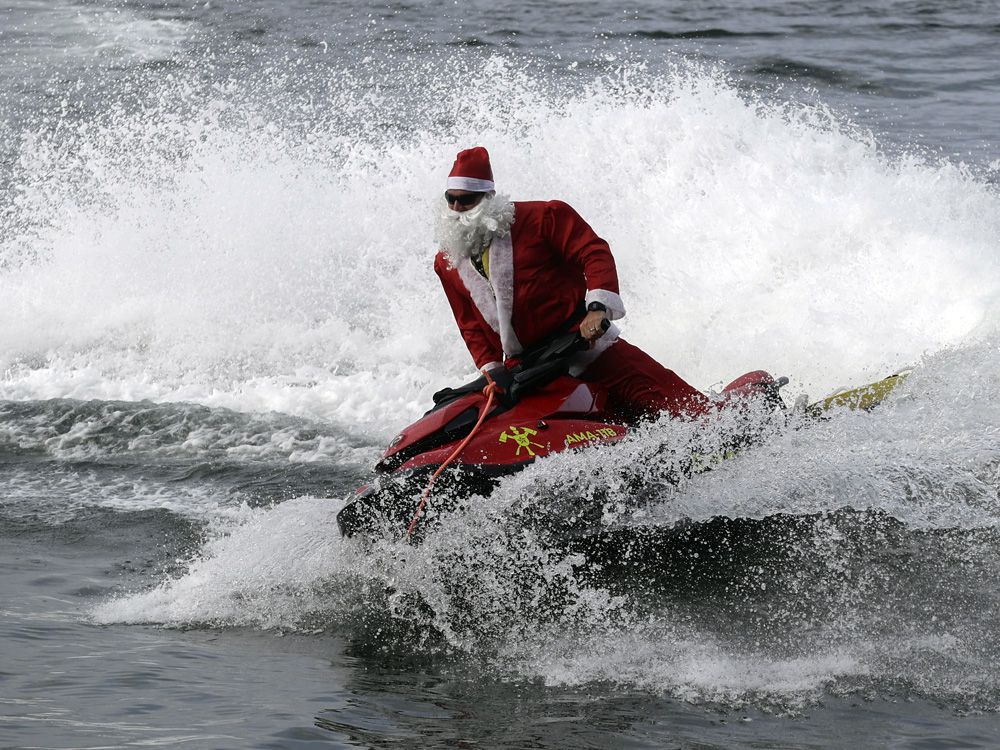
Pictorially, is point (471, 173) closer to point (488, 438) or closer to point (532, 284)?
point (532, 284)

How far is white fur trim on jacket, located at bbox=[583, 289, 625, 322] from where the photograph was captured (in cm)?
508

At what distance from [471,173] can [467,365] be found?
482cm

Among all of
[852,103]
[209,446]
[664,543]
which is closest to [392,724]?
[664,543]

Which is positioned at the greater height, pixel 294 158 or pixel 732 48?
pixel 732 48

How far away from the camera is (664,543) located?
5.06 metres

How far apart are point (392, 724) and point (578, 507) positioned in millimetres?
1208

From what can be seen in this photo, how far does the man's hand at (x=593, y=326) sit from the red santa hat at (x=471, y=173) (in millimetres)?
683

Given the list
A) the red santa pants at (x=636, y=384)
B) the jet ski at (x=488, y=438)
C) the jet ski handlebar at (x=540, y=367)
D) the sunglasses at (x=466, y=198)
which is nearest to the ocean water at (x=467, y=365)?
the jet ski at (x=488, y=438)

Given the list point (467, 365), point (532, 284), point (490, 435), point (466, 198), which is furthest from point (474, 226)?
point (467, 365)

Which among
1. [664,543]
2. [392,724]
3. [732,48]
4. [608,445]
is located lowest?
[392,724]

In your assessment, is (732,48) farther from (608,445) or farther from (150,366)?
(608,445)

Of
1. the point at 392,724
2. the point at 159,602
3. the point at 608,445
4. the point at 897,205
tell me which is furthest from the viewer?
the point at 897,205

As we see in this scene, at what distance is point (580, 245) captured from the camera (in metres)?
5.24

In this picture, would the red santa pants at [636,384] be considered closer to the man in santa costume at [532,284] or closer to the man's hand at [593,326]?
the man in santa costume at [532,284]
